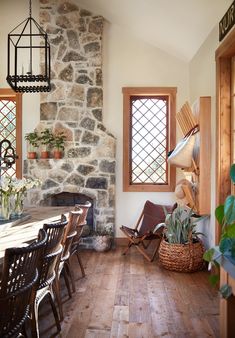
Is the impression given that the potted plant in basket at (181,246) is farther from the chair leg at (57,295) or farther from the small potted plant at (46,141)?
the small potted plant at (46,141)

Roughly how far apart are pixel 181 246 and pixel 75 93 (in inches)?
108

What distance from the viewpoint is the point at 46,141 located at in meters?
4.96

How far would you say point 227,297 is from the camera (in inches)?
70.2

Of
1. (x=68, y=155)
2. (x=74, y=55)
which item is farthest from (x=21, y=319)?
(x=74, y=55)

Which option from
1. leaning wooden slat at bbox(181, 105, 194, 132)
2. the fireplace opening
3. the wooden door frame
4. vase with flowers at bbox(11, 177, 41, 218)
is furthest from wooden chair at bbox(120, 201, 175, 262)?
vase with flowers at bbox(11, 177, 41, 218)

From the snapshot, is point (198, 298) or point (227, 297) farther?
point (198, 298)

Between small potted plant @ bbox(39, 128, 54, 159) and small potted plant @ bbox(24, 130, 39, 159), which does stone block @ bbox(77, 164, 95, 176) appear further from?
small potted plant @ bbox(24, 130, 39, 159)

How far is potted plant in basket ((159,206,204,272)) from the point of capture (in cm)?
379

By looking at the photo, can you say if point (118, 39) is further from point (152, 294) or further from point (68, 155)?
point (152, 294)

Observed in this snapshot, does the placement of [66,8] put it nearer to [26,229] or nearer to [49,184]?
[49,184]

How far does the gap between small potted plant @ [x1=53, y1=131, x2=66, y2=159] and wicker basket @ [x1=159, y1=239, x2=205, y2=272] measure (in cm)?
211

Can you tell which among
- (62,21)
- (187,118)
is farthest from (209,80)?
(62,21)

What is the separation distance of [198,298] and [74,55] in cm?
378

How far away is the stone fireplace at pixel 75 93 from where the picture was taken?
5.02 m
